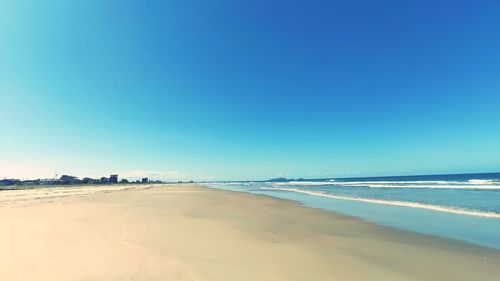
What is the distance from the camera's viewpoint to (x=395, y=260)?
21.4 feet

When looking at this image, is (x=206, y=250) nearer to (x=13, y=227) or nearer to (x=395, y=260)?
(x=395, y=260)

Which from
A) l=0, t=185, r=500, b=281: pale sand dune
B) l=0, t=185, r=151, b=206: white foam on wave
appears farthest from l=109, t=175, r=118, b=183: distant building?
l=0, t=185, r=500, b=281: pale sand dune

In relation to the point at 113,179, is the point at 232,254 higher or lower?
lower

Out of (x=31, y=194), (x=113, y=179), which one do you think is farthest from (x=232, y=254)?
(x=113, y=179)

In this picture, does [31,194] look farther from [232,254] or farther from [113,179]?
[113,179]

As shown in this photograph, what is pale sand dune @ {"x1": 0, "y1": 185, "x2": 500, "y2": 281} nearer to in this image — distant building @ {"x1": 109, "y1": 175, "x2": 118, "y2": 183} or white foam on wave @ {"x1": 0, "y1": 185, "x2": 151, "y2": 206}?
white foam on wave @ {"x1": 0, "y1": 185, "x2": 151, "y2": 206}

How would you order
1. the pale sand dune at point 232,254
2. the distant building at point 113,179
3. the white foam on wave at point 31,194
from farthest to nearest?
the distant building at point 113,179 < the white foam on wave at point 31,194 < the pale sand dune at point 232,254

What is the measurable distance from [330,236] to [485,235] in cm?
502

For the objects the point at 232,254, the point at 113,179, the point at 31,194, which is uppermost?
the point at 113,179

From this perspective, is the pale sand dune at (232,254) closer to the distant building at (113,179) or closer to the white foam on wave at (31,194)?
the white foam on wave at (31,194)

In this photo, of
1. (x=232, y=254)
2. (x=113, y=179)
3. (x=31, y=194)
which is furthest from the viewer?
(x=113, y=179)

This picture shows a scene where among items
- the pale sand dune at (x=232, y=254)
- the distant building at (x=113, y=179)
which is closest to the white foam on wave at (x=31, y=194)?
the pale sand dune at (x=232, y=254)

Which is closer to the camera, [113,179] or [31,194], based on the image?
[31,194]

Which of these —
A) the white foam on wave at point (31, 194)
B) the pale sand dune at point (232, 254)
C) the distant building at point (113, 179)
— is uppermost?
the distant building at point (113, 179)
